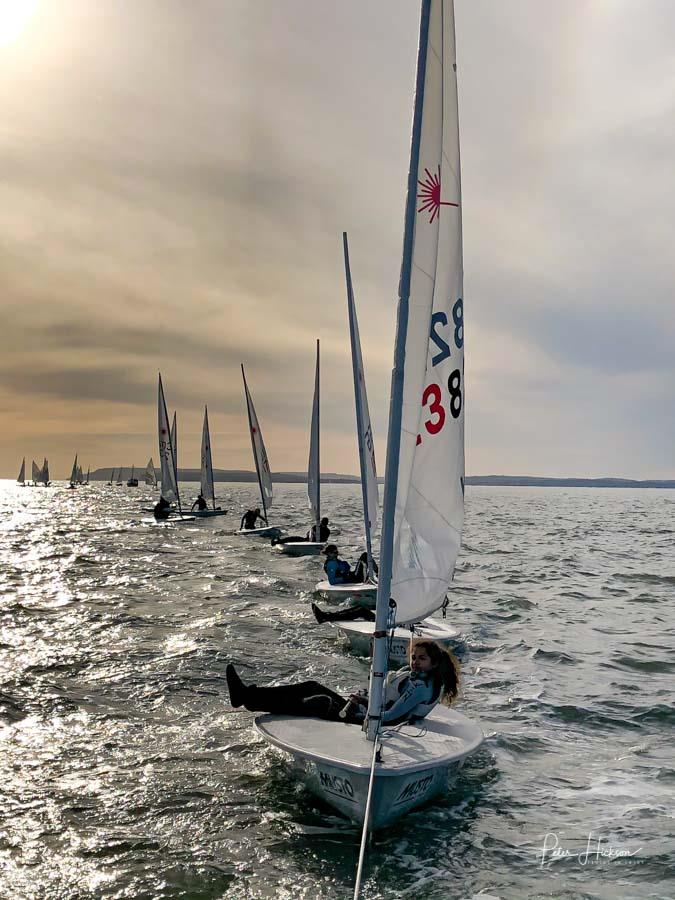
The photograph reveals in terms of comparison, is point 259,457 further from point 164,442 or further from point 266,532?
point 164,442

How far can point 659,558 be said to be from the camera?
34.1m

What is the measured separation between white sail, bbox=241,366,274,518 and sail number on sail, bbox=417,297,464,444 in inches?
1212

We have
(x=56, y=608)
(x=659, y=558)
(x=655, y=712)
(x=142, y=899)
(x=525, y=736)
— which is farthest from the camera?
(x=659, y=558)

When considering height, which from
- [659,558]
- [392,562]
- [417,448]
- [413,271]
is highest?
[413,271]

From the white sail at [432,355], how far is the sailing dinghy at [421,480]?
Result: 0.04ft

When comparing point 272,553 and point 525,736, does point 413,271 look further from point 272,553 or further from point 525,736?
point 272,553

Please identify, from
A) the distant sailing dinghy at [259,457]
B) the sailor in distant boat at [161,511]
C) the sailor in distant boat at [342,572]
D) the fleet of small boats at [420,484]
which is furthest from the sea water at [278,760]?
the sailor in distant boat at [161,511]

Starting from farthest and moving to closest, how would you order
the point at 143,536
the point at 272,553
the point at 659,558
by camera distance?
the point at 143,536, the point at 659,558, the point at 272,553

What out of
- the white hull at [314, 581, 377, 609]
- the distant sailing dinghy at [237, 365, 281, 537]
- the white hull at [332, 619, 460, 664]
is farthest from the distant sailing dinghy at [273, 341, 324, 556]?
the white hull at [332, 619, 460, 664]

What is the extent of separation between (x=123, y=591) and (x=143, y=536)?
1991 centimetres

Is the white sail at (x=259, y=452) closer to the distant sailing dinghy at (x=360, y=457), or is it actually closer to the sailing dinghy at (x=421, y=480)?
the distant sailing dinghy at (x=360, y=457)

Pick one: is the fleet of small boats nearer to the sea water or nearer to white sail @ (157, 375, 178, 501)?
the sea water

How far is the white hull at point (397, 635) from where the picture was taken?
42.8 feet

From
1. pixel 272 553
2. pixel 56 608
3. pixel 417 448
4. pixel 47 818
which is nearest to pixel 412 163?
pixel 417 448
